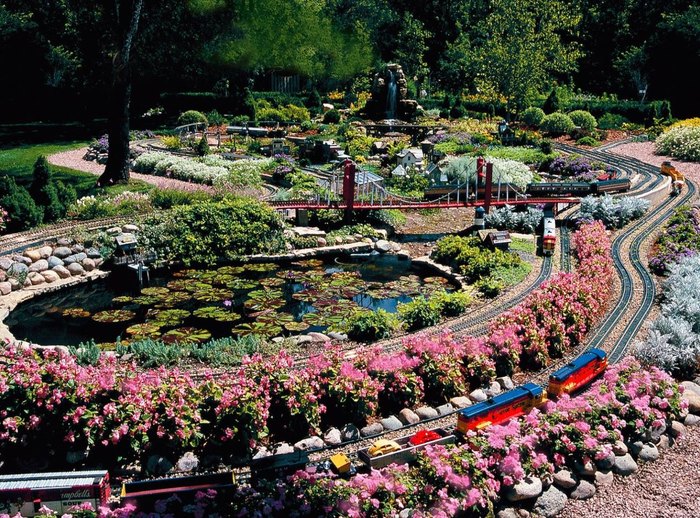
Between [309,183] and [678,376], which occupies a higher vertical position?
[309,183]

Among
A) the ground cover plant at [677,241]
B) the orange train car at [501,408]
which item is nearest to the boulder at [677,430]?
the orange train car at [501,408]

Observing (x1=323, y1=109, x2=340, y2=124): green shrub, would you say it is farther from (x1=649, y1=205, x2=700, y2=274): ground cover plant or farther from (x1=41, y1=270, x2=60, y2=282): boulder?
(x1=41, y1=270, x2=60, y2=282): boulder

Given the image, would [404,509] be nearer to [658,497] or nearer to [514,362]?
[658,497]

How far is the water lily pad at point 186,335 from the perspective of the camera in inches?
582

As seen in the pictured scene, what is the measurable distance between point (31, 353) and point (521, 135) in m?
30.4

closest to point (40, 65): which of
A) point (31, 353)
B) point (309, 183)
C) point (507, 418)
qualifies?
point (309, 183)

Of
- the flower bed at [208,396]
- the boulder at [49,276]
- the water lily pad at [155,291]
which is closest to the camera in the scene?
the flower bed at [208,396]

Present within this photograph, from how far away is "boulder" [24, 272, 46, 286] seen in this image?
57.9 ft

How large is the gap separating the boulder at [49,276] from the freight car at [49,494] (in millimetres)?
9890

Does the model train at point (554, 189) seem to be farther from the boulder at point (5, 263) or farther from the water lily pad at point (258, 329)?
the boulder at point (5, 263)

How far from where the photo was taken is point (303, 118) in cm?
4350

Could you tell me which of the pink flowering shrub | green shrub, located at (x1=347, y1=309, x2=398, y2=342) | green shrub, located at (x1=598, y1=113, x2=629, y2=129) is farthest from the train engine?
green shrub, located at (x1=598, y1=113, x2=629, y2=129)

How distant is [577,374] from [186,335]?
7.63m

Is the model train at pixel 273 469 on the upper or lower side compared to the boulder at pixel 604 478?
upper
